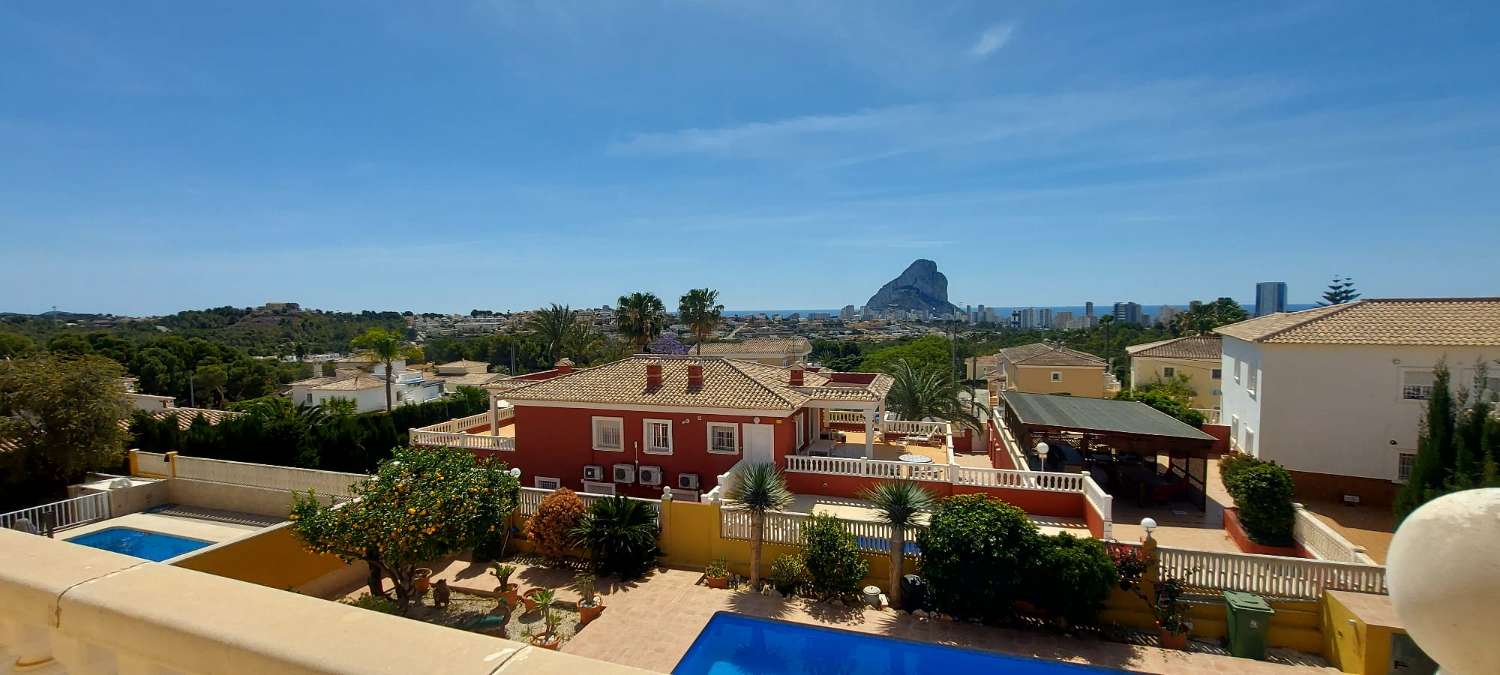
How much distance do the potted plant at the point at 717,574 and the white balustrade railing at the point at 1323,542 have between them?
11934 mm

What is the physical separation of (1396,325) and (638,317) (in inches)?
1541

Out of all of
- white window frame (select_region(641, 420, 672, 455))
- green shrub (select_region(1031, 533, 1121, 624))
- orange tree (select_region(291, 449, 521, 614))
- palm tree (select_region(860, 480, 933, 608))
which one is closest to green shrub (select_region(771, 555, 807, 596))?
palm tree (select_region(860, 480, 933, 608))

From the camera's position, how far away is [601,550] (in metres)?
14.8

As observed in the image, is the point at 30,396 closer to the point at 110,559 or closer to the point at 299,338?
the point at 110,559

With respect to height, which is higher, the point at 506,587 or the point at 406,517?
the point at 406,517

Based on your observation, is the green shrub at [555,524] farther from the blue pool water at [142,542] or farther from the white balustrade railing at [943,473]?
the blue pool water at [142,542]

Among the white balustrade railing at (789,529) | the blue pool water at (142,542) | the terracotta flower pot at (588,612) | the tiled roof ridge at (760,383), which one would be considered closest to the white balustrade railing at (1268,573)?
the white balustrade railing at (789,529)

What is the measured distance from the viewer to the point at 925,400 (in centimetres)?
2891

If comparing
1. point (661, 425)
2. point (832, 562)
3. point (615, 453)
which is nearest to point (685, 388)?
point (661, 425)

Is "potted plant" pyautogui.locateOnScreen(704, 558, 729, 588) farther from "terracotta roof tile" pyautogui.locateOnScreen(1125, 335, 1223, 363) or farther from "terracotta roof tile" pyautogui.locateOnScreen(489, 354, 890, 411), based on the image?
"terracotta roof tile" pyautogui.locateOnScreen(1125, 335, 1223, 363)

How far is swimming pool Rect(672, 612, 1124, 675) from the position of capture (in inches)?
444

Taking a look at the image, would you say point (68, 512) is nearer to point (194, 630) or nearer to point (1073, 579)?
point (194, 630)

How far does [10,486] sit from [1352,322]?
41330 mm

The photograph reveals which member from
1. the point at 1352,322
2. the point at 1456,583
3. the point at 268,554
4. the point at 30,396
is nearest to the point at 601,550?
the point at 268,554
